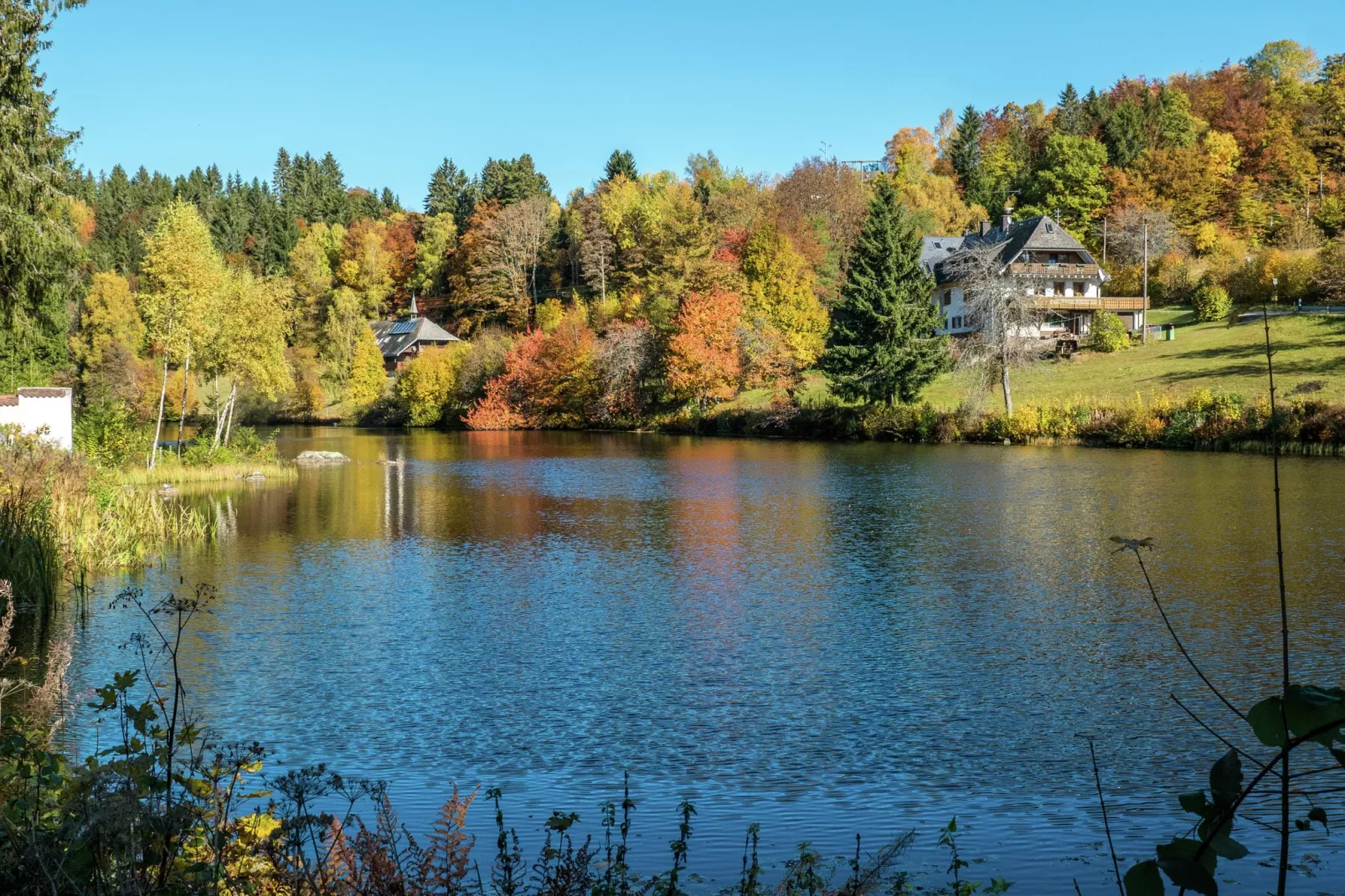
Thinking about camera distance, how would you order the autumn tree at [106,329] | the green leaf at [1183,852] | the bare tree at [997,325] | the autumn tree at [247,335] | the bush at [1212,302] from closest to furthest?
the green leaf at [1183,852]
the autumn tree at [247,335]
the bare tree at [997,325]
the bush at [1212,302]
the autumn tree at [106,329]

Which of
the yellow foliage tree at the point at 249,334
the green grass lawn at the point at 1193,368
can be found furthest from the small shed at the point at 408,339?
the yellow foliage tree at the point at 249,334

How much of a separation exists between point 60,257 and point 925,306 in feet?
131

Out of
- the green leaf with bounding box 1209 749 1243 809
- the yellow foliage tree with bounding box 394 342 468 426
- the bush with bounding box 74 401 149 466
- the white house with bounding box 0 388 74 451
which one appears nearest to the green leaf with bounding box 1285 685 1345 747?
the green leaf with bounding box 1209 749 1243 809

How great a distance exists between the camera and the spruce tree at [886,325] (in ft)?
177

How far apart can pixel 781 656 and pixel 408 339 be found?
91.7 meters

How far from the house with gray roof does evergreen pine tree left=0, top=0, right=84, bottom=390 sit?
49.3m

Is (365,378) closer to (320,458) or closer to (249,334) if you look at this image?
(320,458)

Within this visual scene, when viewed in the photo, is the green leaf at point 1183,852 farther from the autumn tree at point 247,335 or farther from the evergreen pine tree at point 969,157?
the evergreen pine tree at point 969,157

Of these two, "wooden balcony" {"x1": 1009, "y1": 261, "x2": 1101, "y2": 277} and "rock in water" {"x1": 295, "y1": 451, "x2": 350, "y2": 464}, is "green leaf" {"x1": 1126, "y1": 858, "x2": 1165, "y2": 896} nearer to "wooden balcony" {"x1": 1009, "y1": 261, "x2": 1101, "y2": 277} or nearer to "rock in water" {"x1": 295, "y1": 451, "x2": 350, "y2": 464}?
"rock in water" {"x1": 295, "y1": 451, "x2": 350, "y2": 464}

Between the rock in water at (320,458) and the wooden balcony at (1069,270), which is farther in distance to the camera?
the wooden balcony at (1069,270)

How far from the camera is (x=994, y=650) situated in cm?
1397

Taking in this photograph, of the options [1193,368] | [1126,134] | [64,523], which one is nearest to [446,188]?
[1126,134]

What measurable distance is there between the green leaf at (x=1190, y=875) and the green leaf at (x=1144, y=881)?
3cm

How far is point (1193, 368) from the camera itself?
53.7 metres
